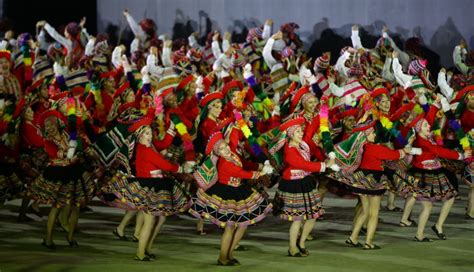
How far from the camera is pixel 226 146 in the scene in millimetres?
8438

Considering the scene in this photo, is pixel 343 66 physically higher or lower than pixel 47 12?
lower

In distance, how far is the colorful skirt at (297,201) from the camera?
8820 millimetres

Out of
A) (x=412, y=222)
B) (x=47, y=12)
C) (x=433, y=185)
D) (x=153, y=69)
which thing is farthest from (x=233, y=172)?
(x=47, y=12)

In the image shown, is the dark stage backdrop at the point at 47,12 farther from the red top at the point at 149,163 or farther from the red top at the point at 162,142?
the red top at the point at 149,163

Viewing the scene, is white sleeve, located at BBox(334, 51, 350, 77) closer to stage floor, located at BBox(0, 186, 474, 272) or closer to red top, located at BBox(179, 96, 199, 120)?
stage floor, located at BBox(0, 186, 474, 272)

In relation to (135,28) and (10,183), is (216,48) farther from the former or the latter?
(10,183)

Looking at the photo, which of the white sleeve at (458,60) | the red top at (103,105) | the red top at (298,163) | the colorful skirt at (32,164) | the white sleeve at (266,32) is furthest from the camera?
the white sleeve at (266,32)

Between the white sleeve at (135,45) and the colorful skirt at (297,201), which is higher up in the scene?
the white sleeve at (135,45)

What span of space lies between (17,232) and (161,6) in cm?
738

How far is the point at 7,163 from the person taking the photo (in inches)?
413

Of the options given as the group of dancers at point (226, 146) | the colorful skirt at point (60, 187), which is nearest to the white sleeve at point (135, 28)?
the group of dancers at point (226, 146)

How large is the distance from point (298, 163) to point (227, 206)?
32.7 inches

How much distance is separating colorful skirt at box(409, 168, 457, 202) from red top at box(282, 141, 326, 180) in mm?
1513

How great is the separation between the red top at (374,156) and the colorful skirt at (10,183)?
11.9ft
